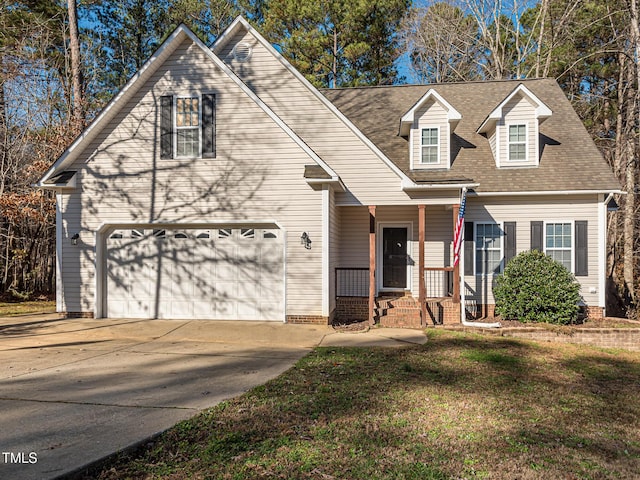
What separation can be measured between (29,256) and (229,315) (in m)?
9.97

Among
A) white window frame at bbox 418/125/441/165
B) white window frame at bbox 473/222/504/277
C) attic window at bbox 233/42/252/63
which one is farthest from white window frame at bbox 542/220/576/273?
attic window at bbox 233/42/252/63

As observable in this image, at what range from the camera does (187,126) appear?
10555 mm

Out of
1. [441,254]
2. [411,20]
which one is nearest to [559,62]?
[411,20]

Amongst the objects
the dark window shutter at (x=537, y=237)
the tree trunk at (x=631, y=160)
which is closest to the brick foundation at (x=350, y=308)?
the dark window shutter at (x=537, y=237)

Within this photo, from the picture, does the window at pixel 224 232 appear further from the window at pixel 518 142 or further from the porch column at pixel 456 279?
the window at pixel 518 142

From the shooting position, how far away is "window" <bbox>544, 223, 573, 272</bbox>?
11516 mm

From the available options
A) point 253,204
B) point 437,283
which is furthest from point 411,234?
point 253,204

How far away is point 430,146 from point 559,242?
14.2 feet

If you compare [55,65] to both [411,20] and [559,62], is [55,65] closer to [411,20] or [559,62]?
[411,20]

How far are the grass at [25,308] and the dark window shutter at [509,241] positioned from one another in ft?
41.1

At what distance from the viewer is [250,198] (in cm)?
1042

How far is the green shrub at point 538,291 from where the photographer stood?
10211mm

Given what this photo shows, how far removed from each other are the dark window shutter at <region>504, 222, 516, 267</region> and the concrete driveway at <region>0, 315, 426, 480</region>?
3.88 metres

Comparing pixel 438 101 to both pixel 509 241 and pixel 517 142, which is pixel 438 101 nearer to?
pixel 517 142
